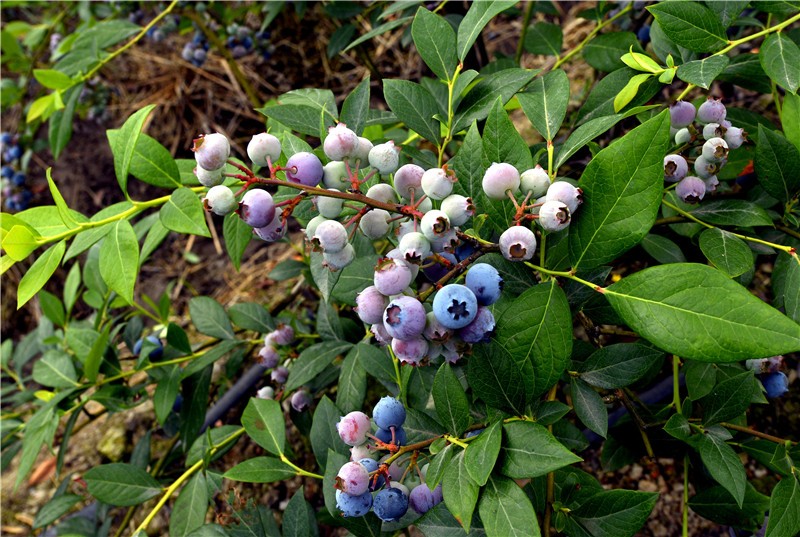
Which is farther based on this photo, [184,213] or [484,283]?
[184,213]

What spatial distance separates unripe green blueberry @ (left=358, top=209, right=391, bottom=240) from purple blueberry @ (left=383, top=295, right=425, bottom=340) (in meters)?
0.13

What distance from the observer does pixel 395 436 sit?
2.63ft

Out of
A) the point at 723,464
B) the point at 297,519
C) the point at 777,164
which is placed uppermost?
the point at 777,164

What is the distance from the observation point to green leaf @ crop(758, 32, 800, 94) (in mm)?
863

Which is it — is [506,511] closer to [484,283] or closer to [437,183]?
[484,283]

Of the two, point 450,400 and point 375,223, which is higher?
point 375,223

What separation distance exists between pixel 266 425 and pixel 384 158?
1.84ft

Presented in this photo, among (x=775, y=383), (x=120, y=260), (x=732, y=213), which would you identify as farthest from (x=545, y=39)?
(x=120, y=260)

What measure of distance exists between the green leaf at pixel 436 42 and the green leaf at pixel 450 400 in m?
0.47

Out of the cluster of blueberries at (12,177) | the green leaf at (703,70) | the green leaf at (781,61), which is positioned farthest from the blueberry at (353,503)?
the cluster of blueberries at (12,177)

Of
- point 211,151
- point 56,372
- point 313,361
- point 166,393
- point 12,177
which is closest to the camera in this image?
point 211,151

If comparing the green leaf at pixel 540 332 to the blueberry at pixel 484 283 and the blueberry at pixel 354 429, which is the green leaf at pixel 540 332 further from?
the blueberry at pixel 354 429

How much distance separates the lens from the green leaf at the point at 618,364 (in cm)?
85

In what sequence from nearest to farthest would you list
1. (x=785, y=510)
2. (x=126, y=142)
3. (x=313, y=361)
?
(x=785, y=510)
(x=126, y=142)
(x=313, y=361)
